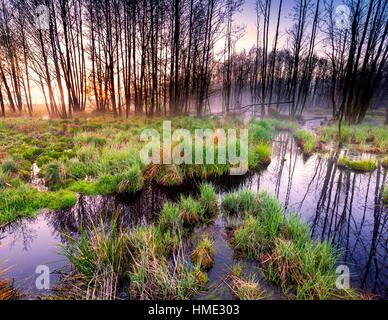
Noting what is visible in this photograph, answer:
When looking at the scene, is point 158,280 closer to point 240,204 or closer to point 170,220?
point 170,220

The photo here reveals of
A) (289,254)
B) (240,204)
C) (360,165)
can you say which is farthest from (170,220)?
(360,165)

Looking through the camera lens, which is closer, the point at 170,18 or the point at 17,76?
the point at 170,18

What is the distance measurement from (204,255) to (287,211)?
2444mm

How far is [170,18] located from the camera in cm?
1870

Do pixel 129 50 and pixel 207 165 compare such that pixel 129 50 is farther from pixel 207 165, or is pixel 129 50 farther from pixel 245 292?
pixel 245 292

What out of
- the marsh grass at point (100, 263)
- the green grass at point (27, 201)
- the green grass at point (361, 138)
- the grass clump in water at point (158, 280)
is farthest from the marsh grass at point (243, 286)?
the green grass at point (361, 138)

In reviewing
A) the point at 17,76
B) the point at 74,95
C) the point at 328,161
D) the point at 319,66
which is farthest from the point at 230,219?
the point at 319,66

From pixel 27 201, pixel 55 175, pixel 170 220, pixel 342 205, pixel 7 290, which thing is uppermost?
pixel 55 175

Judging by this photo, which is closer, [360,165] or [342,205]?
[342,205]

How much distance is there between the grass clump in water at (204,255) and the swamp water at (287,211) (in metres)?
0.10

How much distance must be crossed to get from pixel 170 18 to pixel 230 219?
65.0 feet

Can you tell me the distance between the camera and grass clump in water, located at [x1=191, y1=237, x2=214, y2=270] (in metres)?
3.05

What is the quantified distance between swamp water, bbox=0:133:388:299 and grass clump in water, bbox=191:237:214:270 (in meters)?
0.10

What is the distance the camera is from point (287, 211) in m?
4.70
